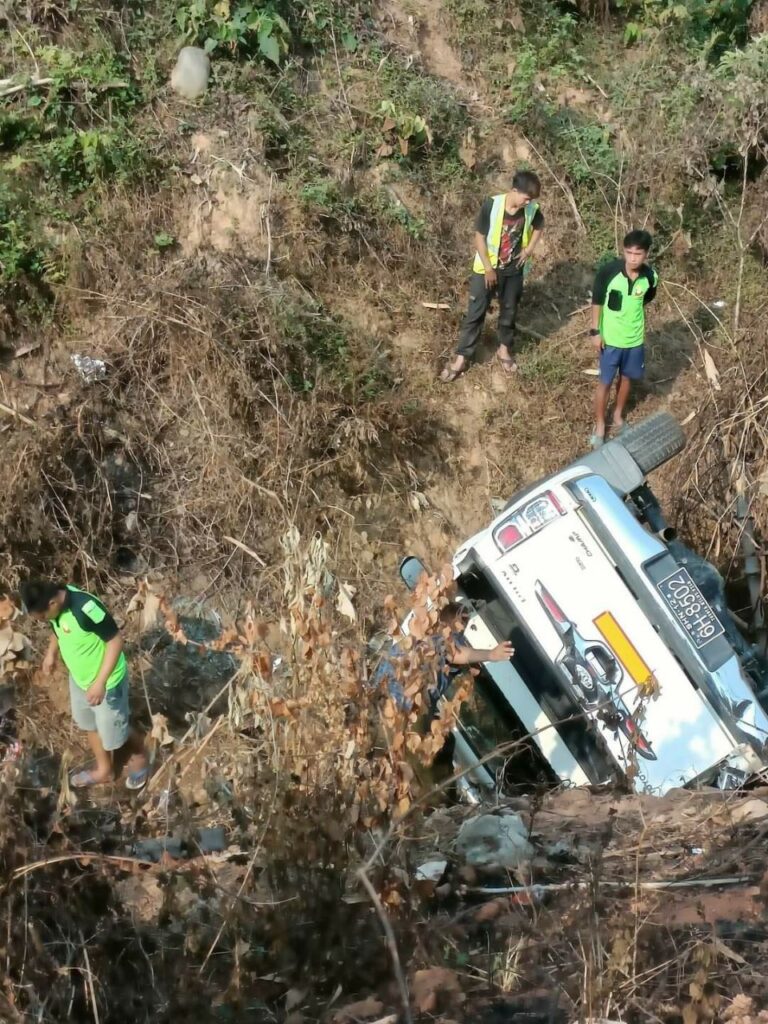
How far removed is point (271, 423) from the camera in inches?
290

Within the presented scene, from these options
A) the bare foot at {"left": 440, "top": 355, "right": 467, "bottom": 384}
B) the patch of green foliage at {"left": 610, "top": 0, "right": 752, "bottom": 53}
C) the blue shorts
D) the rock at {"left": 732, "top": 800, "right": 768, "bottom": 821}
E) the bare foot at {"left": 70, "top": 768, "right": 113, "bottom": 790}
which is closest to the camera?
the rock at {"left": 732, "top": 800, "right": 768, "bottom": 821}

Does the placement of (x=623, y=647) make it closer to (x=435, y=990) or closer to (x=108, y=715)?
(x=435, y=990)

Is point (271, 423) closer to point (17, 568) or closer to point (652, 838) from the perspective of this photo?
point (17, 568)

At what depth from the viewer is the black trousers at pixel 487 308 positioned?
7.74 m

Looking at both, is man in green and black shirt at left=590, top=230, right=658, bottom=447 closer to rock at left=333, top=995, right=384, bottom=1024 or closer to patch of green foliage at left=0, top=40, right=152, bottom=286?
patch of green foliage at left=0, top=40, right=152, bottom=286

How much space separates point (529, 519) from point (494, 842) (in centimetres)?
188

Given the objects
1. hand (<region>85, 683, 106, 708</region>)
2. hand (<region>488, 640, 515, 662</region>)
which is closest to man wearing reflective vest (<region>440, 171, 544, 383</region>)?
hand (<region>488, 640, 515, 662</region>)

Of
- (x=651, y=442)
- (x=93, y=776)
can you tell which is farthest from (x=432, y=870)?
(x=651, y=442)

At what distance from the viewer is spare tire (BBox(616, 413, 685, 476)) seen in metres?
5.91

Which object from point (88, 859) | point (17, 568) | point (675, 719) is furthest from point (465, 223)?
point (88, 859)

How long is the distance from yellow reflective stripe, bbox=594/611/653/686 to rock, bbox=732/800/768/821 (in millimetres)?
799

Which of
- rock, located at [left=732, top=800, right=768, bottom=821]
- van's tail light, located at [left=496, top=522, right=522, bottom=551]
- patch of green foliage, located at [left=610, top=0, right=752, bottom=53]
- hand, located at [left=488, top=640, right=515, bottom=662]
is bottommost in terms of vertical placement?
hand, located at [left=488, top=640, right=515, bottom=662]

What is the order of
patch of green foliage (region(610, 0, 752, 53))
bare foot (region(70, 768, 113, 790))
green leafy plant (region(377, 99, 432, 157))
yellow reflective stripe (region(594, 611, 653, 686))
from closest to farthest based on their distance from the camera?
yellow reflective stripe (region(594, 611, 653, 686))
bare foot (region(70, 768, 113, 790))
green leafy plant (region(377, 99, 432, 157))
patch of green foliage (region(610, 0, 752, 53))

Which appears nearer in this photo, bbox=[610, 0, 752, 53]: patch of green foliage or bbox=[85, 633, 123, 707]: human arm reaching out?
bbox=[85, 633, 123, 707]: human arm reaching out
